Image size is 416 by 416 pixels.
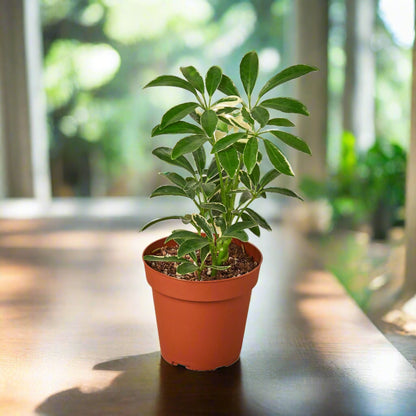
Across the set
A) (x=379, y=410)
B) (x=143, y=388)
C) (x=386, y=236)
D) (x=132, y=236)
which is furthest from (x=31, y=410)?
(x=386, y=236)

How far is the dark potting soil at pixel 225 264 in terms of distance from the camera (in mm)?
1497

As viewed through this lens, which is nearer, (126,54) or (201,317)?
(201,317)

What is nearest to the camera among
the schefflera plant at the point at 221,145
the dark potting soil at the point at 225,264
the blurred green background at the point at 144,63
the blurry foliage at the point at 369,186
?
the schefflera plant at the point at 221,145

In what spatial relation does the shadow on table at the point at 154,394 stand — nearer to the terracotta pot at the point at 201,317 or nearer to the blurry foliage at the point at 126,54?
the terracotta pot at the point at 201,317

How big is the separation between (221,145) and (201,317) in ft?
1.50

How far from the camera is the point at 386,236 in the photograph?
9.70 ft

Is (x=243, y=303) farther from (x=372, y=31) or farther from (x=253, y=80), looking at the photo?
(x=372, y=31)

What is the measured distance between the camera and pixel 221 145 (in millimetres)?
1312

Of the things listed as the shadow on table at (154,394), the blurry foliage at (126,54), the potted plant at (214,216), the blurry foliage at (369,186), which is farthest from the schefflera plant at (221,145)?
the blurry foliage at (126,54)

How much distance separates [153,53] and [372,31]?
125 cm

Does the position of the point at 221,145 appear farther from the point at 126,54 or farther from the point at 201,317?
the point at 126,54

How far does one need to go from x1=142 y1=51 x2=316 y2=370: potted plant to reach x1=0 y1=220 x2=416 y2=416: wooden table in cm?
13

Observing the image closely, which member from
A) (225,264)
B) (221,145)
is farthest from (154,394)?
(221,145)

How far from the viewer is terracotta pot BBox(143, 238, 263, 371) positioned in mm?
1417
